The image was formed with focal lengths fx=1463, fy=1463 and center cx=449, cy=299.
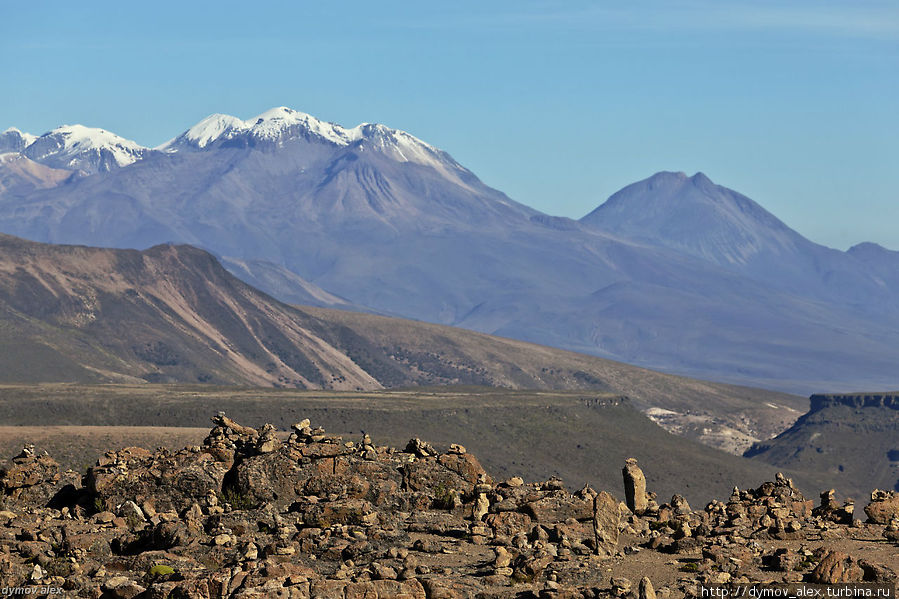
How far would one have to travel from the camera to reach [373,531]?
3769 centimetres

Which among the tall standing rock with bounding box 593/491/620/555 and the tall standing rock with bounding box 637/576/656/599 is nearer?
the tall standing rock with bounding box 637/576/656/599

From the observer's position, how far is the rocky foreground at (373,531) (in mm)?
32625

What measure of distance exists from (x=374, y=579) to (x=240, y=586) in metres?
3.17

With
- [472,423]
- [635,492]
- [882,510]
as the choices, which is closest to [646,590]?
[635,492]

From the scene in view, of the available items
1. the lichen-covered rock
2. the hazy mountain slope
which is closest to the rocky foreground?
the lichen-covered rock

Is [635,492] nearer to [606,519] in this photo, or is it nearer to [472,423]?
[606,519]

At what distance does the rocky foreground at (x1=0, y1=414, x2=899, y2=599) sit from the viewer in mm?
32625

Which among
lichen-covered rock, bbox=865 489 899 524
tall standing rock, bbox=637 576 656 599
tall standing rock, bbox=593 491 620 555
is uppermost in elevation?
lichen-covered rock, bbox=865 489 899 524

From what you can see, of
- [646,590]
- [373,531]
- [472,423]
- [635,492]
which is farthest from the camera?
[472,423]

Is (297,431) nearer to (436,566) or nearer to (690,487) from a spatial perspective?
(436,566)

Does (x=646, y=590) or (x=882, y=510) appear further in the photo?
(x=882, y=510)

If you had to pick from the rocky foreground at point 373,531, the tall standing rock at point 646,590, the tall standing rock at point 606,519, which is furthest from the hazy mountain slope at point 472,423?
the tall standing rock at point 646,590

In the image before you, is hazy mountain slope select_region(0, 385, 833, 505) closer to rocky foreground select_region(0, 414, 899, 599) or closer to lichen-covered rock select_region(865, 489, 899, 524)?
rocky foreground select_region(0, 414, 899, 599)

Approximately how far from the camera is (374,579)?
107ft
